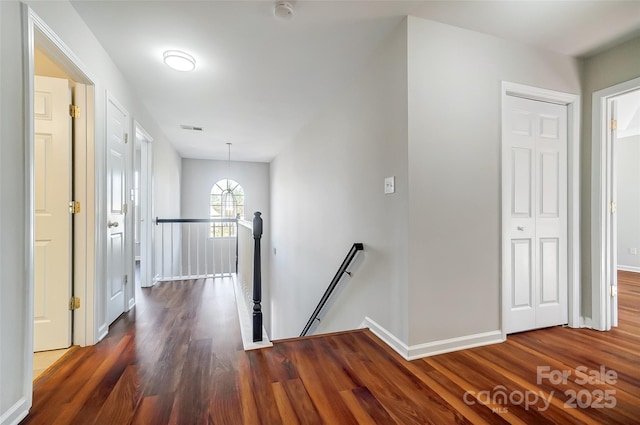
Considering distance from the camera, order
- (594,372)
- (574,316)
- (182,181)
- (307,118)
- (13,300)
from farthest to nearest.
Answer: (182,181) → (307,118) → (574,316) → (594,372) → (13,300)

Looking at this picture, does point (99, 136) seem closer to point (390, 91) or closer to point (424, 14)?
point (390, 91)

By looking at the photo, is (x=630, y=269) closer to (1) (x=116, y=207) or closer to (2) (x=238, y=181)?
(1) (x=116, y=207)

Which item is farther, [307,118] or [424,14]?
[307,118]

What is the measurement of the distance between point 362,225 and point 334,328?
138 centimetres

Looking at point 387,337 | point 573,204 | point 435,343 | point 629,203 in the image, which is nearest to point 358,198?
point 387,337

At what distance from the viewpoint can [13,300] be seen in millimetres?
1363

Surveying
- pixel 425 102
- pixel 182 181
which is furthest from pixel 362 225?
pixel 182 181

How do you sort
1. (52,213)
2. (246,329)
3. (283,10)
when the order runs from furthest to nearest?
(246,329) < (52,213) < (283,10)

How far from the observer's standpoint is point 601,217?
2.51 metres

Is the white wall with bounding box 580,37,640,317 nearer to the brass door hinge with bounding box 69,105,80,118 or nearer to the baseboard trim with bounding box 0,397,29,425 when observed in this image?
the baseboard trim with bounding box 0,397,29,425

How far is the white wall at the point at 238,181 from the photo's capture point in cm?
733

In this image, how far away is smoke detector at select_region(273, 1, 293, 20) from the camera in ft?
6.12

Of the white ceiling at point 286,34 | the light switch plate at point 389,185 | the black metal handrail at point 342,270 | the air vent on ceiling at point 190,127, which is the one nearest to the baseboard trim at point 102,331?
the black metal handrail at point 342,270

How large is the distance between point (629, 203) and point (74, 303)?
8.47 m
